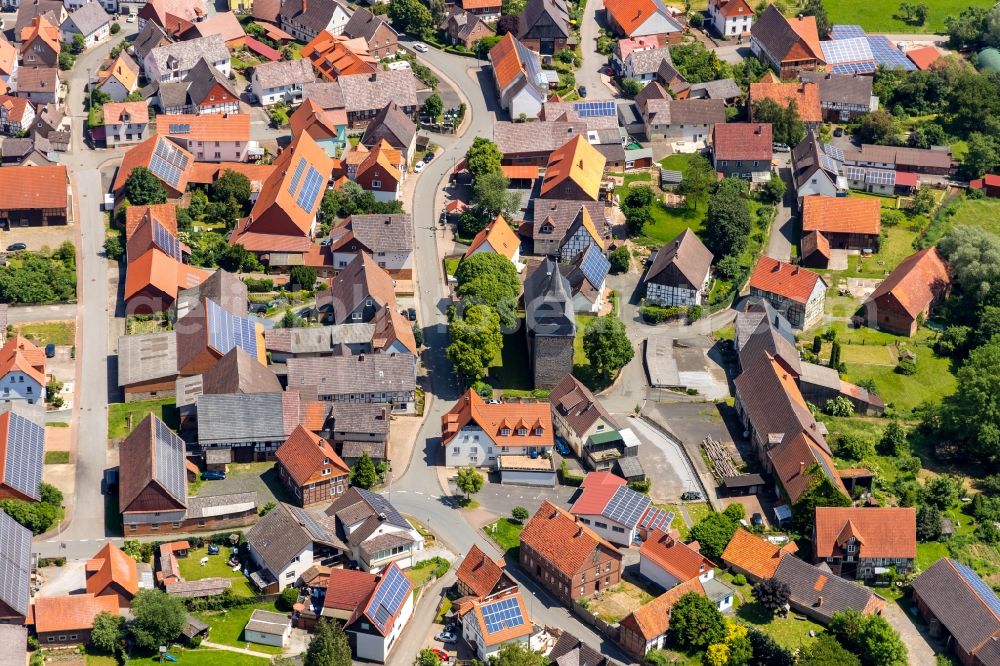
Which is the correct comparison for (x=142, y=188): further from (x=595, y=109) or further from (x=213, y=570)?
(x=213, y=570)

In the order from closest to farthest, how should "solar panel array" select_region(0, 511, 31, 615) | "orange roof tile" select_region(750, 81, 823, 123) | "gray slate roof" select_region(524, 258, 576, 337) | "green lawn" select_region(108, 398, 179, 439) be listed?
1. "solar panel array" select_region(0, 511, 31, 615)
2. "green lawn" select_region(108, 398, 179, 439)
3. "gray slate roof" select_region(524, 258, 576, 337)
4. "orange roof tile" select_region(750, 81, 823, 123)

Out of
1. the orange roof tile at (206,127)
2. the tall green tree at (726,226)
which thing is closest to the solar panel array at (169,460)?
the orange roof tile at (206,127)

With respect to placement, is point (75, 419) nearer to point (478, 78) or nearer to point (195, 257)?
point (195, 257)

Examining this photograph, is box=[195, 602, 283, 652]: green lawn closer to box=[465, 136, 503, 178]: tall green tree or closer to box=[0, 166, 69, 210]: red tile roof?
box=[0, 166, 69, 210]: red tile roof

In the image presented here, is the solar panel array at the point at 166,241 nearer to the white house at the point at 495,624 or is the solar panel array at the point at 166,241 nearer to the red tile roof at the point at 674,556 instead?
the white house at the point at 495,624

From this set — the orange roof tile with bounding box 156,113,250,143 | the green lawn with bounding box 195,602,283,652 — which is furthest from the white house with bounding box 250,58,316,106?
the green lawn with bounding box 195,602,283,652

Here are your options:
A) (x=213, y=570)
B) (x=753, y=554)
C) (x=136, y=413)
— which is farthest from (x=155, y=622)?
(x=753, y=554)

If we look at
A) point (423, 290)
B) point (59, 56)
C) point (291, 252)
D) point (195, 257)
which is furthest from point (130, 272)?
point (59, 56)
